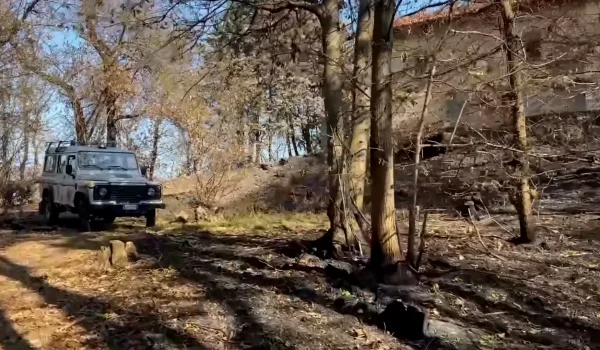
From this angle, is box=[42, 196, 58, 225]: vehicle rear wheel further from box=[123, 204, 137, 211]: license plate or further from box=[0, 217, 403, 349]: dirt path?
box=[0, 217, 403, 349]: dirt path

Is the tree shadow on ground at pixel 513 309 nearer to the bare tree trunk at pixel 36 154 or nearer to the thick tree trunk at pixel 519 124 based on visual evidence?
the thick tree trunk at pixel 519 124

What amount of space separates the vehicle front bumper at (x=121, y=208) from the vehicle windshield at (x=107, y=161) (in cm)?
133

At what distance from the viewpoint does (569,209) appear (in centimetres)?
1283

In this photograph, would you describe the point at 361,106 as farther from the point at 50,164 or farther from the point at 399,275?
the point at 50,164

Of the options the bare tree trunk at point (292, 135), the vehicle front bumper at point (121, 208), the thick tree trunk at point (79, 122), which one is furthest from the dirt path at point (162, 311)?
the bare tree trunk at point (292, 135)

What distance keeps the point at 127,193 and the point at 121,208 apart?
0.41 metres

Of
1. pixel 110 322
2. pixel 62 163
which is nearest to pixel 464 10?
pixel 110 322

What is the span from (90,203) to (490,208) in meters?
9.32

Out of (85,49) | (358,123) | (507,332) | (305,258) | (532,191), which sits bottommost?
(507,332)

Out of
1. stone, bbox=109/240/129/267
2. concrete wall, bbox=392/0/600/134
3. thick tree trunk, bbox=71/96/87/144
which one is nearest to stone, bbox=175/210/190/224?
stone, bbox=109/240/129/267

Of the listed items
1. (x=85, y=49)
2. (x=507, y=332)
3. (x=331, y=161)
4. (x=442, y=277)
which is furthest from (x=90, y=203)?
(x=85, y=49)

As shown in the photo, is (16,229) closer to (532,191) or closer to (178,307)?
(178,307)

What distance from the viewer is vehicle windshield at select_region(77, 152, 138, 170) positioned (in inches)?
582

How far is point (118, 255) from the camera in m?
9.05
